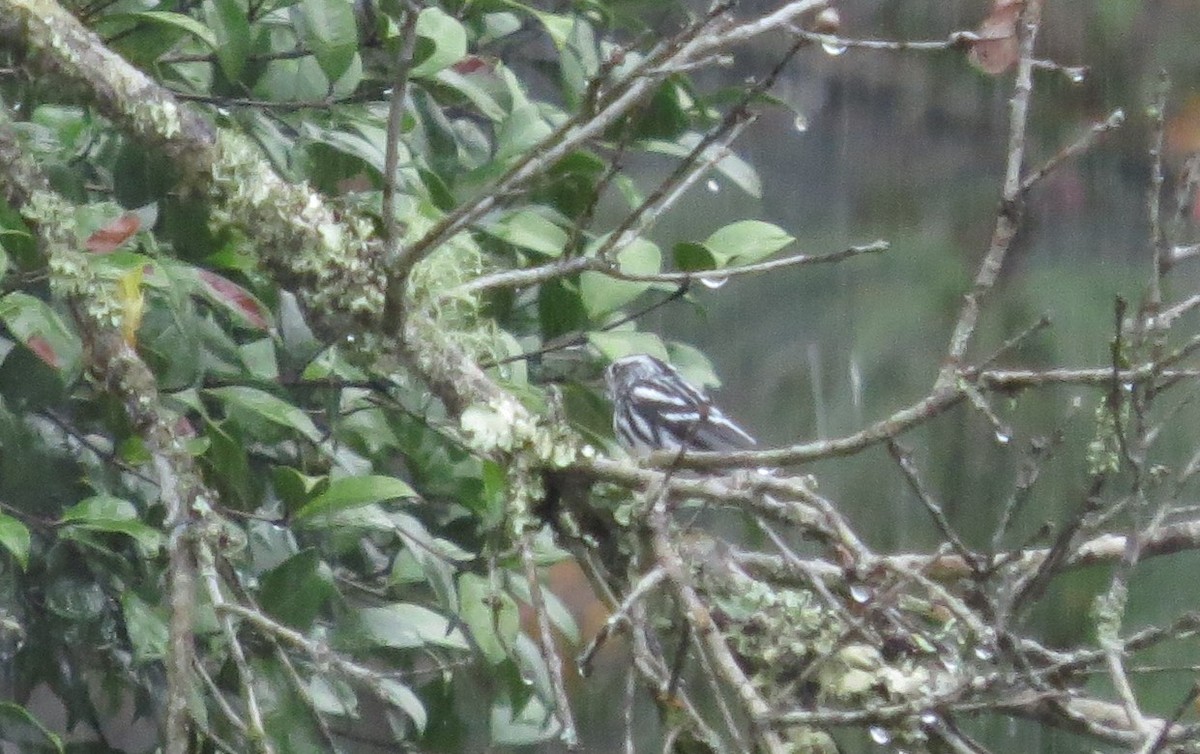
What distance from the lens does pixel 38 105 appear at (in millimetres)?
1521

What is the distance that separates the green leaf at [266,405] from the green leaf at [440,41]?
0.34 meters

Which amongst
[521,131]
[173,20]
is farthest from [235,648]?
[521,131]

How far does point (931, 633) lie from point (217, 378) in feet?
2.14

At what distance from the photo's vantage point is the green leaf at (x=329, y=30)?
4.73 feet

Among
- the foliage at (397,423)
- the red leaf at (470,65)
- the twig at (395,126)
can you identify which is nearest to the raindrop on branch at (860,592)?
the foliage at (397,423)

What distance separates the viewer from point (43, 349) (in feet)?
3.92

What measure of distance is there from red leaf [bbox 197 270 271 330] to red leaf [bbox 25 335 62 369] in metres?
0.14

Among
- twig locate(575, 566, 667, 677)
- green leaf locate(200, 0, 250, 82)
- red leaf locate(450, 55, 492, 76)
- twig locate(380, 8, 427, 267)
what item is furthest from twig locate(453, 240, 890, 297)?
red leaf locate(450, 55, 492, 76)

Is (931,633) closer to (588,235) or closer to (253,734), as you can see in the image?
(253,734)

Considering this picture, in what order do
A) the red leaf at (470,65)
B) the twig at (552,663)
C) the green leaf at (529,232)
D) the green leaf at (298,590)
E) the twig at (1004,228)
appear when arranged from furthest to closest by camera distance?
the red leaf at (470,65)
the green leaf at (529,232)
the green leaf at (298,590)
the twig at (1004,228)
the twig at (552,663)

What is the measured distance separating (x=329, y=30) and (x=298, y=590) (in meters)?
0.50

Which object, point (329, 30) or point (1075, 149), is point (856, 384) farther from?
point (1075, 149)

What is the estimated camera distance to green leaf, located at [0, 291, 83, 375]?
119 centimetres

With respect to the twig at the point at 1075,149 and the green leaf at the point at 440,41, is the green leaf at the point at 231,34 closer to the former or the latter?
the green leaf at the point at 440,41
